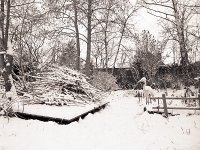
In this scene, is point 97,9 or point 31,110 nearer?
point 31,110

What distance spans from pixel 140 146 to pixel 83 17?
13.4 meters

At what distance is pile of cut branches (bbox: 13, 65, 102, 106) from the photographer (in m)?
9.23

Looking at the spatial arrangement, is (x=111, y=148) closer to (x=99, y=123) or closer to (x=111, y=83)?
(x=99, y=123)

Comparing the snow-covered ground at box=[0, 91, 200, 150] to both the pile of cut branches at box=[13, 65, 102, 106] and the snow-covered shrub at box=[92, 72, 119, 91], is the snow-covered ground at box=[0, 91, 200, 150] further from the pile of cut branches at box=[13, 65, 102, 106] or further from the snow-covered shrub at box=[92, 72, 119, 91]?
the snow-covered shrub at box=[92, 72, 119, 91]

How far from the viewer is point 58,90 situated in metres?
9.46

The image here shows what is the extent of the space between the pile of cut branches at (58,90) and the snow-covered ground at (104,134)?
1506 millimetres

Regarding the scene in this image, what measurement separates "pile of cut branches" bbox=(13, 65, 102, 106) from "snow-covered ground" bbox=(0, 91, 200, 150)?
4.94 ft

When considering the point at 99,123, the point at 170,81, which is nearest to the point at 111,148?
the point at 99,123

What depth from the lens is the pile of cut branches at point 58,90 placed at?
30.3 ft

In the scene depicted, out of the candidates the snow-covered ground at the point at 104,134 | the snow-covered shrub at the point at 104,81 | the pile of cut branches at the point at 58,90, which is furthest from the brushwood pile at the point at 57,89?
the snow-covered shrub at the point at 104,81

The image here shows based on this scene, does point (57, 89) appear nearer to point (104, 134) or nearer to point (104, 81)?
point (104, 134)

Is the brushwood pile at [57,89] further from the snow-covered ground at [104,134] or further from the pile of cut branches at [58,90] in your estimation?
the snow-covered ground at [104,134]

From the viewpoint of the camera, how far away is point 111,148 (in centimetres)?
552

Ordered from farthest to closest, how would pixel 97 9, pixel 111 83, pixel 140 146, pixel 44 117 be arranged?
pixel 111 83 < pixel 97 9 < pixel 44 117 < pixel 140 146
